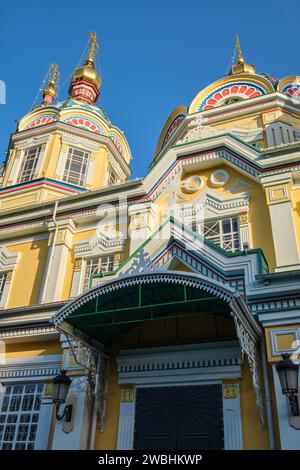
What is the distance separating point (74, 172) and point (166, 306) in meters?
8.75

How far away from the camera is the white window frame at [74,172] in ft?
53.9

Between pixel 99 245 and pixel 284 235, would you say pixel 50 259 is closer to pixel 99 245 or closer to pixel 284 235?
pixel 99 245

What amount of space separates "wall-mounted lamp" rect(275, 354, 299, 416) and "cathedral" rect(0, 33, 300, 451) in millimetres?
20

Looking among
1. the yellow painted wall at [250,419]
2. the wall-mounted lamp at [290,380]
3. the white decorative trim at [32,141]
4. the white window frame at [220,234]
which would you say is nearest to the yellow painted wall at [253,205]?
the white window frame at [220,234]

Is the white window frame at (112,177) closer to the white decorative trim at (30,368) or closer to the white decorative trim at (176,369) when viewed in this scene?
the white decorative trim at (30,368)

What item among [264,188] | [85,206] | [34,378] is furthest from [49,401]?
[264,188]

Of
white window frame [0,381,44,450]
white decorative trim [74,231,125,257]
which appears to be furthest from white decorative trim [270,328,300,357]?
white window frame [0,381,44,450]

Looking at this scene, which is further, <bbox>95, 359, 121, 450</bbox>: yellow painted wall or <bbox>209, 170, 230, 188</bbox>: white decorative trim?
<bbox>209, 170, 230, 188</bbox>: white decorative trim

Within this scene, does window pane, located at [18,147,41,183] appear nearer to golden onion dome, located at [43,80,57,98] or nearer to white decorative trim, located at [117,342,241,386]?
white decorative trim, located at [117,342,241,386]

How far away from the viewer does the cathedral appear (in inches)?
332

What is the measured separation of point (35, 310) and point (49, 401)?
7.16 ft

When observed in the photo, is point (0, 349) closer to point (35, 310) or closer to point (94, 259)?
point (35, 310)

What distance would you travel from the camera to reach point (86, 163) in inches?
670

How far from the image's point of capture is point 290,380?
289 inches
